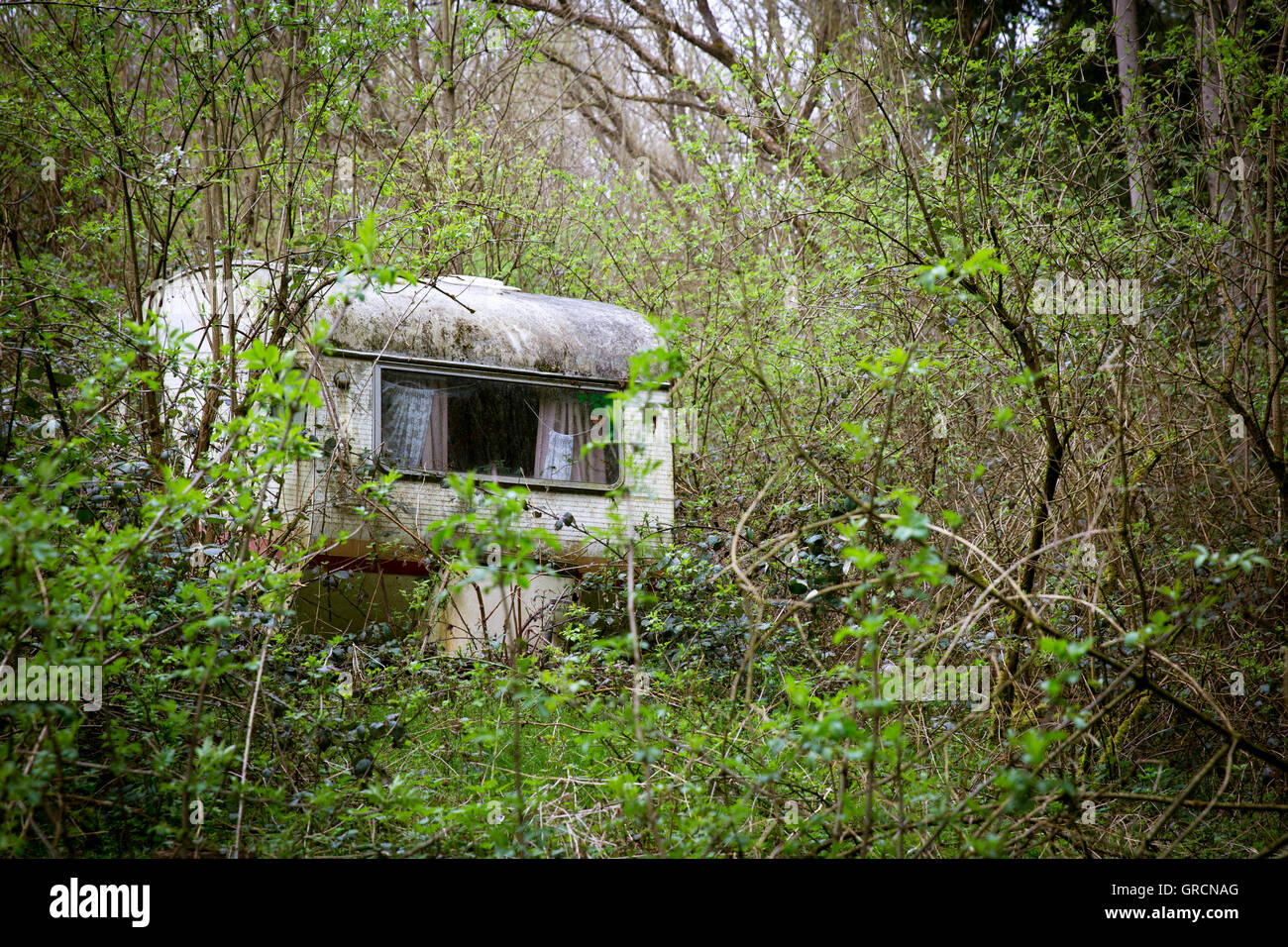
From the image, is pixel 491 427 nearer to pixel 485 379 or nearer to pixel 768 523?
pixel 485 379

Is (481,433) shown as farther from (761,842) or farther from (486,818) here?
(761,842)

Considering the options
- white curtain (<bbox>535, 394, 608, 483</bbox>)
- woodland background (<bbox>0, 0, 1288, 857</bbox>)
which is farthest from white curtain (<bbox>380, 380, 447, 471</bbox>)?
woodland background (<bbox>0, 0, 1288, 857</bbox>)

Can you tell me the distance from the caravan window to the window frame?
0.02 metres

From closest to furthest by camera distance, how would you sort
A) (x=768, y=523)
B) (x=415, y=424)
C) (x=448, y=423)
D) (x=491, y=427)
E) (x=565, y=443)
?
(x=768, y=523) < (x=415, y=424) < (x=448, y=423) < (x=491, y=427) < (x=565, y=443)

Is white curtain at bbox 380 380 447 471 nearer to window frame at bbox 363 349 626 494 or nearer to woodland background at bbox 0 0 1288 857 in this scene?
window frame at bbox 363 349 626 494

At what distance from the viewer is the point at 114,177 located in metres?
7.59

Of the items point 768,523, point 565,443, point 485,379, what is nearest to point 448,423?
point 485,379

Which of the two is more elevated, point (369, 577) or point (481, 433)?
point (481, 433)

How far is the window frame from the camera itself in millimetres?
7516

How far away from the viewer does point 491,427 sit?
8.01 meters

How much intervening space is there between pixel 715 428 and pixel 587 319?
2.37 meters

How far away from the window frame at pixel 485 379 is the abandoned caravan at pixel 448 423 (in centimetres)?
1

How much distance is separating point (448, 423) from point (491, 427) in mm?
352
